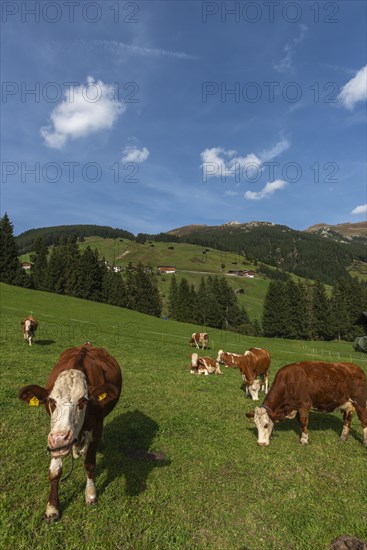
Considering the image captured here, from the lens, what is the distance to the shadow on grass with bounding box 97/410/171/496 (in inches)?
294

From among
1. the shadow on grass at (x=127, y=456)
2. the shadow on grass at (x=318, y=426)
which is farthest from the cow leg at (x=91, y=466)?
the shadow on grass at (x=318, y=426)

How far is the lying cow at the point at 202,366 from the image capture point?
21.9 metres

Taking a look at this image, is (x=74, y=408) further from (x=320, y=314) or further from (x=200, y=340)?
(x=320, y=314)

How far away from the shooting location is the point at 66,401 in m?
5.21

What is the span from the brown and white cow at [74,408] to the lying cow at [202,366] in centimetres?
1483

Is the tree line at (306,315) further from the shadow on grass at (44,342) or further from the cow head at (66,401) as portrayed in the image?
the cow head at (66,401)

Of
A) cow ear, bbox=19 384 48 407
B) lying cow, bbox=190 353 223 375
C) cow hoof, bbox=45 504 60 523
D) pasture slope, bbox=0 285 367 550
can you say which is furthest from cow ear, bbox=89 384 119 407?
lying cow, bbox=190 353 223 375

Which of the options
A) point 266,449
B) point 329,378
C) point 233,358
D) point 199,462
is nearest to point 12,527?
point 199,462

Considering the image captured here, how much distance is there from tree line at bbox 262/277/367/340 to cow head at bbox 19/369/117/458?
8962 centimetres

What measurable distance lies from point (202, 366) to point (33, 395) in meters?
17.5

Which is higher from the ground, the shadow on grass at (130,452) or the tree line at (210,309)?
the shadow on grass at (130,452)

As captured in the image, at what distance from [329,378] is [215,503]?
18.9ft

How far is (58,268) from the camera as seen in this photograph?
273 feet

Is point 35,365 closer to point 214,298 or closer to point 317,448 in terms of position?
point 317,448
